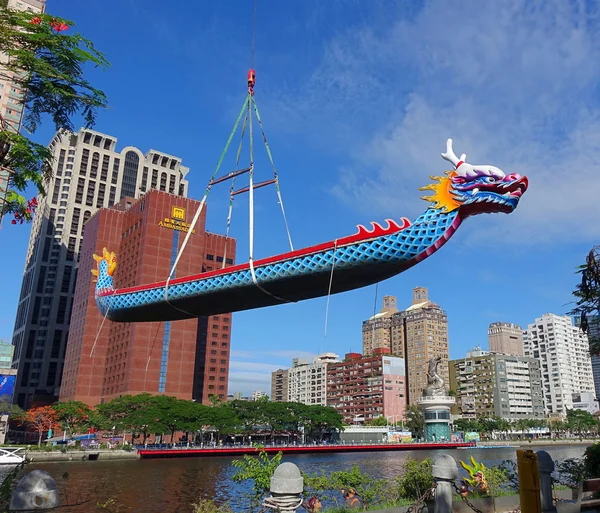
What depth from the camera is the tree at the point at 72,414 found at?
7269 centimetres

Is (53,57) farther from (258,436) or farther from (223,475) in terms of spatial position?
(258,436)

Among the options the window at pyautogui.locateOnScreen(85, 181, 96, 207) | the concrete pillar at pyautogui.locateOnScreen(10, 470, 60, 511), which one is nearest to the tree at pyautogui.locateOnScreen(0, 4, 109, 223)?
the concrete pillar at pyautogui.locateOnScreen(10, 470, 60, 511)

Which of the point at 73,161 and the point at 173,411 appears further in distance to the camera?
the point at 73,161

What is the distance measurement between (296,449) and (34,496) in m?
76.0

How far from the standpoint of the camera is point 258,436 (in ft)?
332

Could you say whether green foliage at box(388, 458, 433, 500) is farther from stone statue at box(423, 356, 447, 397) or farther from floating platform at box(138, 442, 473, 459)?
stone statue at box(423, 356, 447, 397)

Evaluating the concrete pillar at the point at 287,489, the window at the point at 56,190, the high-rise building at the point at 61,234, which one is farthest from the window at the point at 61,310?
the concrete pillar at the point at 287,489

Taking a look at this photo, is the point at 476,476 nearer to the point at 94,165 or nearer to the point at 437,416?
the point at 437,416

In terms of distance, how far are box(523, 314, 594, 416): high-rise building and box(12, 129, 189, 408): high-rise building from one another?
123m

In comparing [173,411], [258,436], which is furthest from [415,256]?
[258,436]

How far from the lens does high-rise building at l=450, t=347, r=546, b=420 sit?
12625 centimetres

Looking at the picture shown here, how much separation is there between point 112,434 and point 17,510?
7521 centimetres

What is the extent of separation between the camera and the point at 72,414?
7331 centimetres

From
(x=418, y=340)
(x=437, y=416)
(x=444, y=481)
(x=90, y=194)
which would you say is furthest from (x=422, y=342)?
(x=444, y=481)
